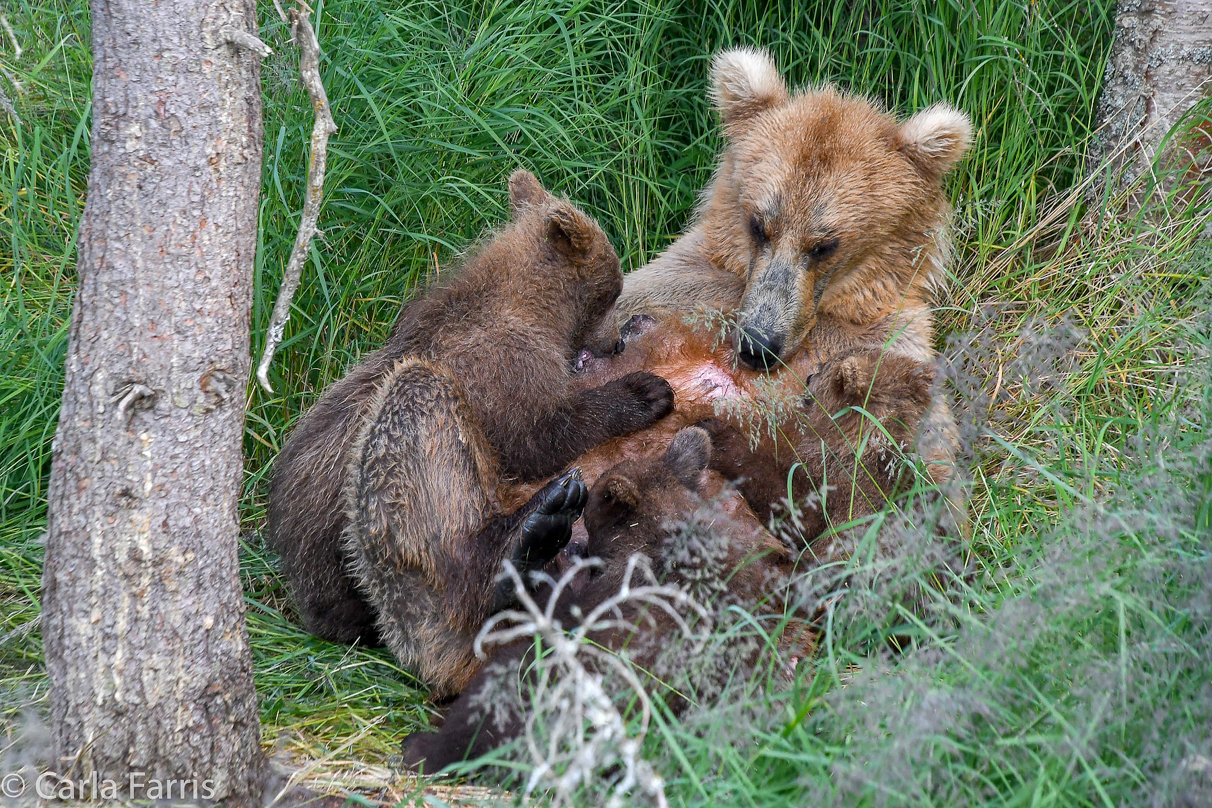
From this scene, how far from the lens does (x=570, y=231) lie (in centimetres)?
409

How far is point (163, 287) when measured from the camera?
2510 millimetres

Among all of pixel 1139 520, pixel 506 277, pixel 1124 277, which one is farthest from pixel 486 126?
pixel 1139 520

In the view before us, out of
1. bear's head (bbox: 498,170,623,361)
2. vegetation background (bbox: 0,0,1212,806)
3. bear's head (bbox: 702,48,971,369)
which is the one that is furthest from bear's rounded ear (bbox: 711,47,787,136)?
bear's head (bbox: 498,170,623,361)

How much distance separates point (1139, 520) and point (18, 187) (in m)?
4.50

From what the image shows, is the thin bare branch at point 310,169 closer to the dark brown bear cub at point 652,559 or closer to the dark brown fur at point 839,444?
the dark brown bear cub at point 652,559

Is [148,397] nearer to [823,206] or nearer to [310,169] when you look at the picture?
[310,169]

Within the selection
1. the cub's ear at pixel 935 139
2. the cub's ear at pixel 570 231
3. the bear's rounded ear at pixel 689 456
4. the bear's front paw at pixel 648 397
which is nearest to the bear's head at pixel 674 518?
the bear's rounded ear at pixel 689 456

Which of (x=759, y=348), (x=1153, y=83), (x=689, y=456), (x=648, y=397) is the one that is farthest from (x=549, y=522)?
(x=1153, y=83)

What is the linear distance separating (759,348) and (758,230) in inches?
22.8

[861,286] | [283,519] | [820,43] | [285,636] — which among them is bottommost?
[285,636]

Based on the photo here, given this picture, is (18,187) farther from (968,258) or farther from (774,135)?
(968,258)

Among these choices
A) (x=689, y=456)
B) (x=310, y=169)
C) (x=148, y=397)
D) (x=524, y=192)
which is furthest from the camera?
(x=524, y=192)

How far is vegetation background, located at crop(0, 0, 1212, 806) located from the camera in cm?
232

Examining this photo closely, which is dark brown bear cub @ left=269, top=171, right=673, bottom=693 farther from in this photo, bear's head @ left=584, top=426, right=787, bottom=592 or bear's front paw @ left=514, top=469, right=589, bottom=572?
bear's head @ left=584, top=426, right=787, bottom=592
